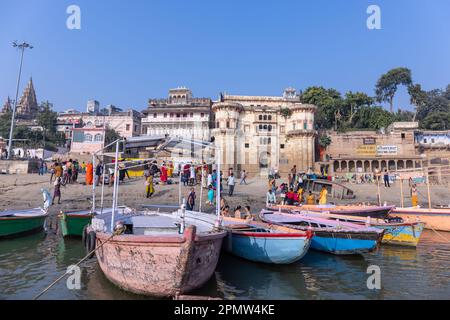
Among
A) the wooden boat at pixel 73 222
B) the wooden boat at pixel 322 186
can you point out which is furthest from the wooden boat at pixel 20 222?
the wooden boat at pixel 322 186

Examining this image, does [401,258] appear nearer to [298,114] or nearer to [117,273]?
[117,273]

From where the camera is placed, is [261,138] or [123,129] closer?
[261,138]

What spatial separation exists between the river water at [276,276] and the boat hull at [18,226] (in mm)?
472

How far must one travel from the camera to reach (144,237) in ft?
22.1

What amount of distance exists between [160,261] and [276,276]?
12.7 ft

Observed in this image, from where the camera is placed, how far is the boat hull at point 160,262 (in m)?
6.57

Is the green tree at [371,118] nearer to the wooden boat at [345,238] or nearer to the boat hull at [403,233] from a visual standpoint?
the boat hull at [403,233]

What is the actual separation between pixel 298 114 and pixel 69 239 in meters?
45.0

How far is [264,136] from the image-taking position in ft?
176

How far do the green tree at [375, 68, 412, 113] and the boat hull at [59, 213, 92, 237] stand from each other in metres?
75.4

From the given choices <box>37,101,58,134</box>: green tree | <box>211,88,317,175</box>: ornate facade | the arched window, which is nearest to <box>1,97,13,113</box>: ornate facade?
<box>37,101,58,134</box>: green tree

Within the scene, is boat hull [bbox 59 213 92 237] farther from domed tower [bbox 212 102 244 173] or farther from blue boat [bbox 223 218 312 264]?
domed tower [bbox 212 102 244 173]

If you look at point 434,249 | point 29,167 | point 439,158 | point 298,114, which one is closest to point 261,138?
point 298,114
